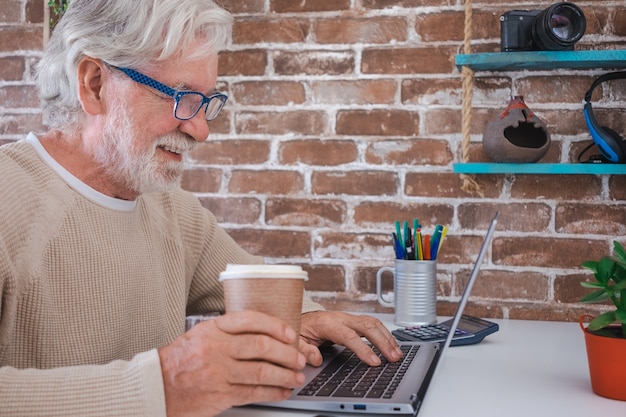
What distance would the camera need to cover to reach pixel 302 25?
2.05m

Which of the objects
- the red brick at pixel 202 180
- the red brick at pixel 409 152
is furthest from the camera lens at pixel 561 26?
the red brick at pixel 202 180

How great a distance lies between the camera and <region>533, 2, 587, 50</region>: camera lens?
1731 mm

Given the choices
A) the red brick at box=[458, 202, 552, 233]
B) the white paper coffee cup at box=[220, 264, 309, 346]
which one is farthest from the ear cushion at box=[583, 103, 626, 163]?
the white paper coffee cup at box=[220, 264, 309, 346]

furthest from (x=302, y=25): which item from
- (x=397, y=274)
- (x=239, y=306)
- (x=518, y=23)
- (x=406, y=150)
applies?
(x=239, y=306)

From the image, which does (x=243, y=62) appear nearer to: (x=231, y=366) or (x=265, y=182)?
(x=265, y=182)

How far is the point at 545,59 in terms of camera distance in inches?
69.7

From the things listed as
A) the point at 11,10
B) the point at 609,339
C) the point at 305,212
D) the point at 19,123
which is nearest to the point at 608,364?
the point at 609,339

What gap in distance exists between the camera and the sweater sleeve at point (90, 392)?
93 centimetres

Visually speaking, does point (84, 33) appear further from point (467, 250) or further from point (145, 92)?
point (467, 250)

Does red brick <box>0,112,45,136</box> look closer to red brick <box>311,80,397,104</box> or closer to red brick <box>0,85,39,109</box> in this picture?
red brick <box>0,85,39,109</box>

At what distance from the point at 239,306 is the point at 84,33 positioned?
→ 670 millimetres

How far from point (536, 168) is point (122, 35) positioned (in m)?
1.03

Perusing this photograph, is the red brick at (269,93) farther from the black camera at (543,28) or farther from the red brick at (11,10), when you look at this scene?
the red brick at (11,10)

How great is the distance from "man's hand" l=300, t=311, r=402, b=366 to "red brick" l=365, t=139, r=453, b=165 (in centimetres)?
70
